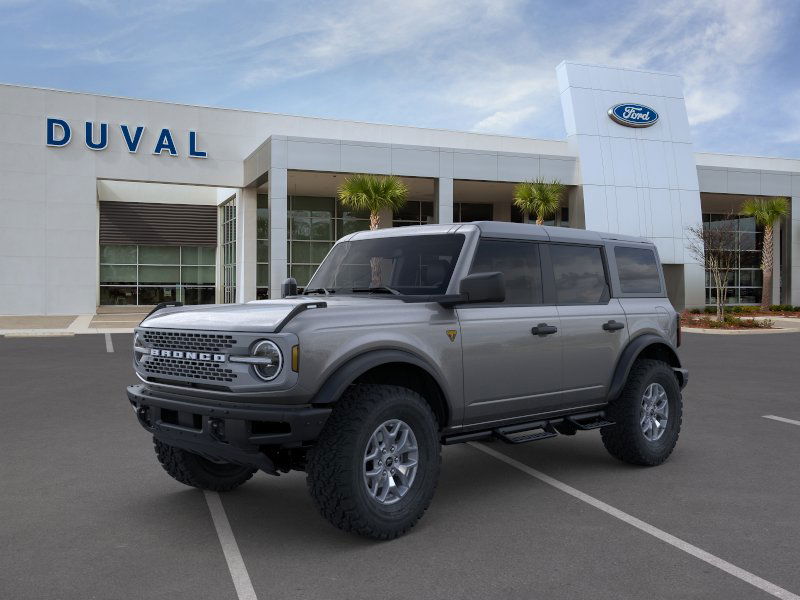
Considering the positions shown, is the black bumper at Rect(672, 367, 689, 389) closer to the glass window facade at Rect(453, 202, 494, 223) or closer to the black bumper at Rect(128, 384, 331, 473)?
the black bumper at Rect(128, 384, 331, 473)

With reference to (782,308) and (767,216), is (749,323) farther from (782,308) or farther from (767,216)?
(782,308)

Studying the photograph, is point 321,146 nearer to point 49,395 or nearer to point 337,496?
point 49,395

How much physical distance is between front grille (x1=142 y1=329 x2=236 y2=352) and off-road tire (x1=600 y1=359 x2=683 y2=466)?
3487 mm

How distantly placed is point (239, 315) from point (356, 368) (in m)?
0.78

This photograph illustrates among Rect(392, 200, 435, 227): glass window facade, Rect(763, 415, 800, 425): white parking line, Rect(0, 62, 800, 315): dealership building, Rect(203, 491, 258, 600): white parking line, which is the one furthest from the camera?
Rect(392, 200, 435, 227): glass window facade

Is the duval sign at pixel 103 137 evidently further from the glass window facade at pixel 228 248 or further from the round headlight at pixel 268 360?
the round headlight at pixel 268 360

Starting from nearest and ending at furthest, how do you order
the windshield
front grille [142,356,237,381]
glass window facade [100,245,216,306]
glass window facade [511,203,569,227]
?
front grille [142,356,237,381]
the windshield
glass window facade [100,245,216,306]
glass window facade [511,203,569,227]

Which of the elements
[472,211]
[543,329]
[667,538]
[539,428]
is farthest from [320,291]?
[472,211]

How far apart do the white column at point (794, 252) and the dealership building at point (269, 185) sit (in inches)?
2.9

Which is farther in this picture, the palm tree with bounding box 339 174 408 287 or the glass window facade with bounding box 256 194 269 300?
the glass window facade with bounding box 256 194 269 300

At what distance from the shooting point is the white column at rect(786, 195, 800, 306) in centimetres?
3738

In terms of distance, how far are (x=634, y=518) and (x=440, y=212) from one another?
25.5 m

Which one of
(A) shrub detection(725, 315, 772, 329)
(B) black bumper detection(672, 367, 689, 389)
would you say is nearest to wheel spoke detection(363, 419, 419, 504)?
(B) black bumper detection(672, 367, 689, 389)

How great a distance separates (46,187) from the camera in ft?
96.2
